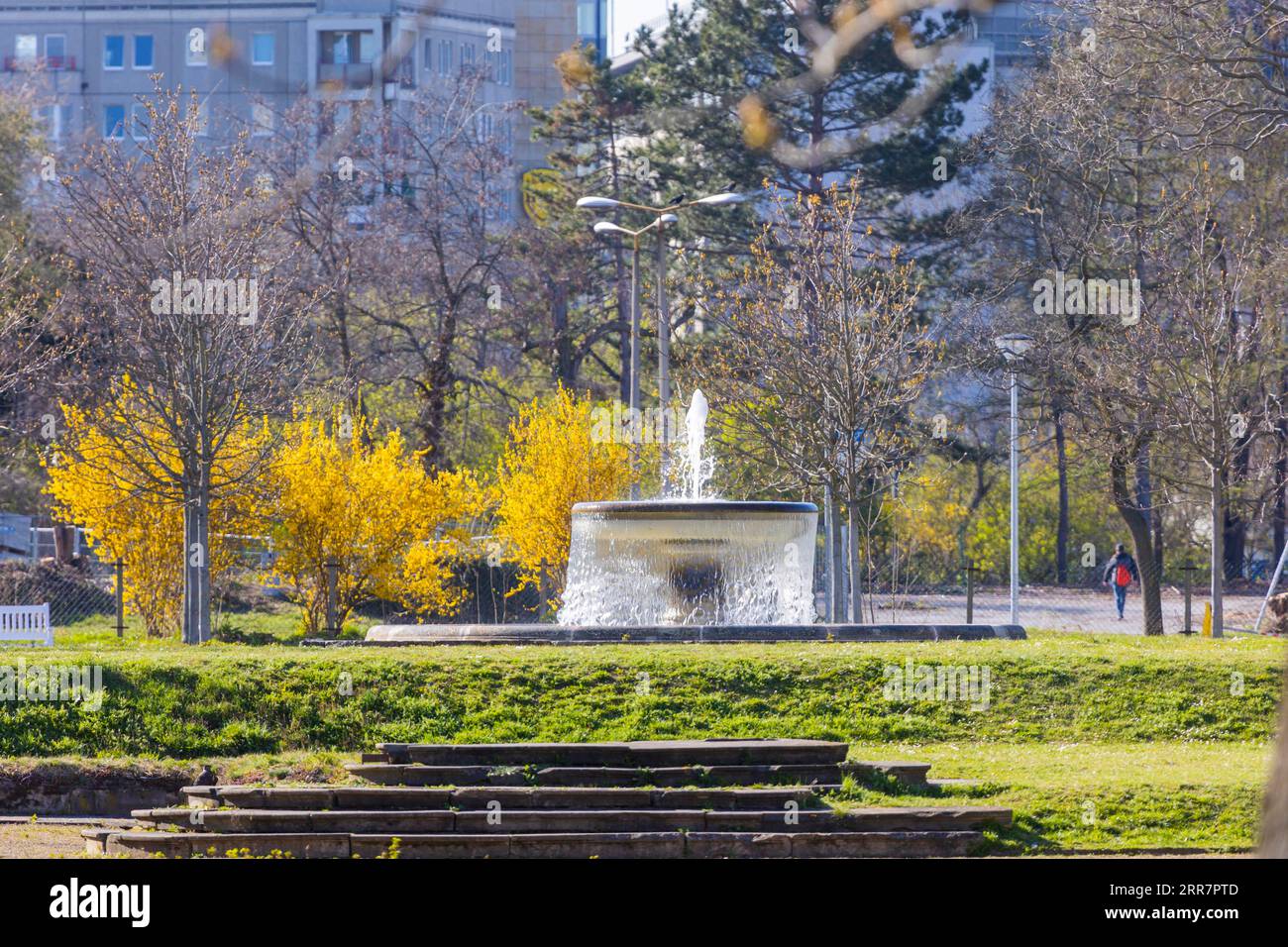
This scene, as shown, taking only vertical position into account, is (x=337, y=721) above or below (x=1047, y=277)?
below

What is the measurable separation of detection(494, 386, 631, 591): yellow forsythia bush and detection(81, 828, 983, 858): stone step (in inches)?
773

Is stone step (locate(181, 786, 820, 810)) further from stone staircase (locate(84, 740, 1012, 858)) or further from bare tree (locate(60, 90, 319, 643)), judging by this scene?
bare tree (locate(60, 90, 319, 643))

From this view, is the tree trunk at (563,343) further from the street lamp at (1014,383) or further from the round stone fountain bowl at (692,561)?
the round stone fountain bowl at (692,561)

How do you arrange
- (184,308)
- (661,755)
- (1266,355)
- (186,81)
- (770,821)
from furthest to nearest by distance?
1. (186,81)
2. (1266,355)
3. (184,308)
4. (661,755)
5. (770,821)

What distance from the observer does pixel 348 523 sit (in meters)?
29.0

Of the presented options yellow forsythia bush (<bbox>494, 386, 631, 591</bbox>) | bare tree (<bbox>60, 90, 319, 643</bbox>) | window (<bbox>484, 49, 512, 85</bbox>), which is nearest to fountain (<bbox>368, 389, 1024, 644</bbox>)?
bare tree (<bbox>60, 90, 319, 643</bbox>)

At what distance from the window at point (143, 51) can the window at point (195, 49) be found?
1810 millimetres

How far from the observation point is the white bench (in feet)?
78.7

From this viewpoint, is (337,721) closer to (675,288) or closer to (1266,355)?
(1266,355)

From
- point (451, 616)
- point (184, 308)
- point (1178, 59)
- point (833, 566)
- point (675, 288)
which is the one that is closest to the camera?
point (1178, 59)

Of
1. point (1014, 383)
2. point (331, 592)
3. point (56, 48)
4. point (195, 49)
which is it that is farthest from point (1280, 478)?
point (56, 48)

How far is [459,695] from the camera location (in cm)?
1666
